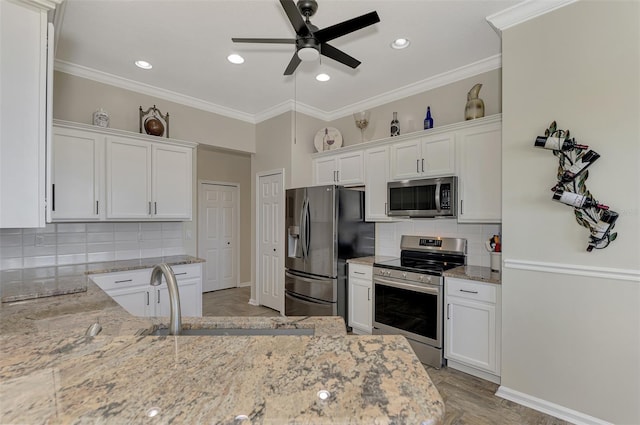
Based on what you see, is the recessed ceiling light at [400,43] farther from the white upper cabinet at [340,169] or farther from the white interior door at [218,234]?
the white interior door at [218,234]

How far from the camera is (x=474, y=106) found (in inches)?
116

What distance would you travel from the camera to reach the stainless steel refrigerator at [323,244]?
3.55 meters

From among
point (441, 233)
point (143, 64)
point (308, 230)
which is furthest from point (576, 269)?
point (143, 64)

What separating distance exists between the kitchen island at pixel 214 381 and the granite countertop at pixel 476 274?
1.93 m

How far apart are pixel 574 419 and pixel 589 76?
7.35 ft

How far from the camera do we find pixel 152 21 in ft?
8.04

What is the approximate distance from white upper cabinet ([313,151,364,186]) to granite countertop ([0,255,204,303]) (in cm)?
193

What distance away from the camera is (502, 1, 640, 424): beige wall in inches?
73.6

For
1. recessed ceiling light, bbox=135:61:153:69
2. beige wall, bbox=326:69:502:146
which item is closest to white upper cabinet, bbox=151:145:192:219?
recessed ceiling light, bbox=135:61:153:69

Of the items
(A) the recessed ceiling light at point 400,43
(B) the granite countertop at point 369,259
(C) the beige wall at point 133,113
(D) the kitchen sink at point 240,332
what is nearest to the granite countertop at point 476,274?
(B) the granite countertop at point 369,259

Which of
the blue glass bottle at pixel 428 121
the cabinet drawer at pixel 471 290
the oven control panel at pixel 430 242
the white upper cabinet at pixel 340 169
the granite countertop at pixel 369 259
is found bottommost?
the cabinet drawer at pixel 471 290

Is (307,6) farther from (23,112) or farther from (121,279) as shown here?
(121,279)

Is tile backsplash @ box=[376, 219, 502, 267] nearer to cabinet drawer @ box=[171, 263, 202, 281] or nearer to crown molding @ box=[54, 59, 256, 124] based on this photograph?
cabinet drawer @ box=[171, 263, 202, 281]

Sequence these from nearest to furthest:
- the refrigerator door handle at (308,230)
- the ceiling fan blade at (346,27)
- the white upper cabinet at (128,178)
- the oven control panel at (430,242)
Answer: the ceiling fan blade at (346,27), the white upper cabinet at (128,178), the oven control panel at (430,242), the refrigerator door handle at (308,230)
